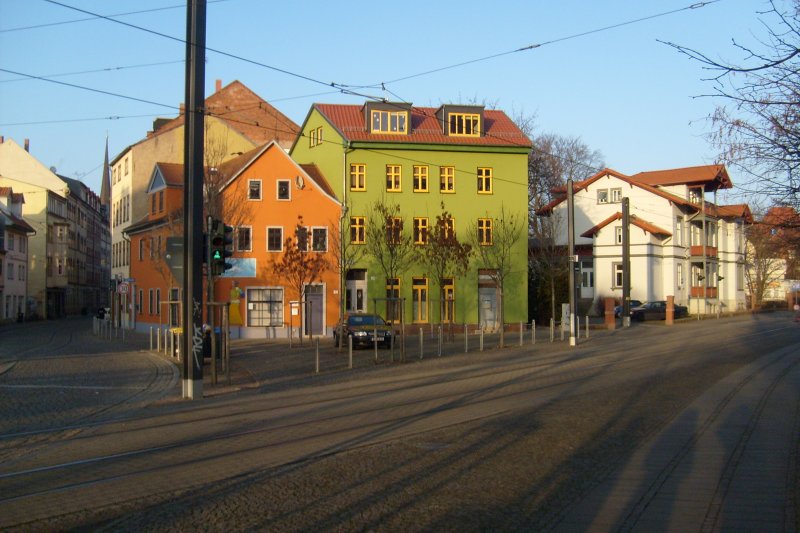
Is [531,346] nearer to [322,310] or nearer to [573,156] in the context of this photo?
[322,310]

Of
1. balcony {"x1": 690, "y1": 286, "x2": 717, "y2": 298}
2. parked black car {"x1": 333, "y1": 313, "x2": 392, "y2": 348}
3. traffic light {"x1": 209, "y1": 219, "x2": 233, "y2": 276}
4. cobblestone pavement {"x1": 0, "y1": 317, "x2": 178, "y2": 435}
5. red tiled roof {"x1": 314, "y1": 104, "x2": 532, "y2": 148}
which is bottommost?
cobblestone pavement {"x1": 0, "y1": 317, "x2": 178, "y2": 435}

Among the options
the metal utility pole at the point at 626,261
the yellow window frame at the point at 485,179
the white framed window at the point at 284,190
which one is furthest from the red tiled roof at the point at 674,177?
the white framed window at the point at 284,190

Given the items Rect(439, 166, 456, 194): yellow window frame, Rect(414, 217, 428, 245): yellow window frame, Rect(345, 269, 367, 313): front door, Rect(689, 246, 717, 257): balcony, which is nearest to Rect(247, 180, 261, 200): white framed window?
Rect(345, 269, 367, 313): front door

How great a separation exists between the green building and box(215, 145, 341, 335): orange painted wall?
1083 mm

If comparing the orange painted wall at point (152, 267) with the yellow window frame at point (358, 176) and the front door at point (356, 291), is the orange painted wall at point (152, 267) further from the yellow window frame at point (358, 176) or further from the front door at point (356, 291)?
the yellow window frame at point (358, 176)

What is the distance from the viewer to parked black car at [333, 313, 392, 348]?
3269cm

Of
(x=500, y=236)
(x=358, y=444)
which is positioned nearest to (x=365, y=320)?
(x=500, y=236)

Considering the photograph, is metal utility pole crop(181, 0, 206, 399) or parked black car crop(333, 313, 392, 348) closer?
metal utility pole crop(181, 0, 206, 399)

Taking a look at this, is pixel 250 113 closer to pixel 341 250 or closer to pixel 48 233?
pixel 341 250

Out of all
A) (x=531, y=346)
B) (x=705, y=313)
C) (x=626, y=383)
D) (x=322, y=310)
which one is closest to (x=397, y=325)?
(x=322, y=310)

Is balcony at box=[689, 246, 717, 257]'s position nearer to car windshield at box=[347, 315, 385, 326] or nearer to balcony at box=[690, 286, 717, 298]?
balcony at box=[690, 286, 717, 298]

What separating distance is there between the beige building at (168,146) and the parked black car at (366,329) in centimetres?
2309

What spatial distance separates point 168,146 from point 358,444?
51634 mm

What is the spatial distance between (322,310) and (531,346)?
13.5 m
